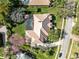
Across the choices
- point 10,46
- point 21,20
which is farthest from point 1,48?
point 21,20

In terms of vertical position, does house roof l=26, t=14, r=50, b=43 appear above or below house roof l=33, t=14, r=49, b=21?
below

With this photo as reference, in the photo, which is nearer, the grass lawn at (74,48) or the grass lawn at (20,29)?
the grass lawn at (20,29)

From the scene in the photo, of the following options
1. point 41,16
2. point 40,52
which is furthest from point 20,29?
point 40,52

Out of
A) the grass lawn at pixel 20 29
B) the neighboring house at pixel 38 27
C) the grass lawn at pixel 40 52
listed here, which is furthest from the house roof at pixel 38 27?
the grass lawn at pixel 40 52

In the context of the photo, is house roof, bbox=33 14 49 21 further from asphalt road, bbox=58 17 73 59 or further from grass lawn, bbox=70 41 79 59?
grass lawn, bbox=70 41 79 59

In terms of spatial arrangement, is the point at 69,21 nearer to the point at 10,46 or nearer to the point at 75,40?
the point at 75,40

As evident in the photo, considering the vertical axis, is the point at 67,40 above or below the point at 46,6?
below

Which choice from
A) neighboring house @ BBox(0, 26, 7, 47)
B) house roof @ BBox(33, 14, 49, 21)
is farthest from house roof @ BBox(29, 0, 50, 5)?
neighboring house @ BBox(0, 26, 7, 47)

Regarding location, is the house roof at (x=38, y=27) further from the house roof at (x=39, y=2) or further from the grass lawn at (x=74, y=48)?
the grass lawn at (x=74, y=48)
